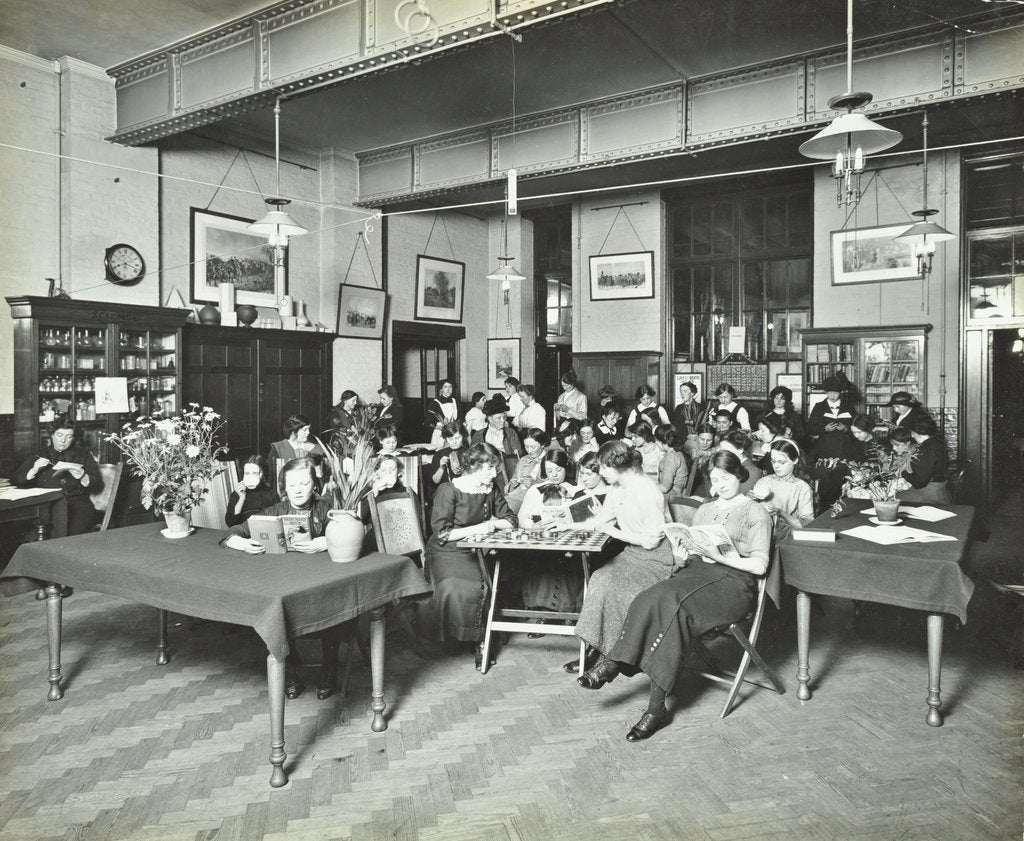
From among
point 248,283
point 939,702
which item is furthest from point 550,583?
point 248,283

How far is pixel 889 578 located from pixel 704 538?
3.00ft

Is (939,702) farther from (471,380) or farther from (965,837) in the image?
(471,380)

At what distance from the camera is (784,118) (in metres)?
6.97

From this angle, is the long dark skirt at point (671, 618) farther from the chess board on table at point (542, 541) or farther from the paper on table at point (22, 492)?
the paper on table at point (22, 492)

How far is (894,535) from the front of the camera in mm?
4074

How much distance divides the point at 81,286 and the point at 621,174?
671 centimetres

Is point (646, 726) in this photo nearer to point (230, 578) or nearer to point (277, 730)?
point (277, 730)

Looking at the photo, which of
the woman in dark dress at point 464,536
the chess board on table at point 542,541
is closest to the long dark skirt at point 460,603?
the woman in dark dress at point 464,536

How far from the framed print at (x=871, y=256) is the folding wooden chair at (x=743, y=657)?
22.7 feet

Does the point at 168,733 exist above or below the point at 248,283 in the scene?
below

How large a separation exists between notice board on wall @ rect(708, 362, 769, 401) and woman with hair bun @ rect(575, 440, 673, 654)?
664 centimetres

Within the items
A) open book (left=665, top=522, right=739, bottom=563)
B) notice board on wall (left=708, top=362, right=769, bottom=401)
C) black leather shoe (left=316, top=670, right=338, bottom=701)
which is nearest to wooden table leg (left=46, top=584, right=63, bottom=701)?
black leather shoe (left=316, top=670, right=338, bottom=701)

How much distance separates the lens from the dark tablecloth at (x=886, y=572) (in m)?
3.58

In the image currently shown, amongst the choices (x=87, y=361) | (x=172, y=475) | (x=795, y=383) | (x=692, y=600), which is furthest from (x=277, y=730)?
(x=795, y=383)
